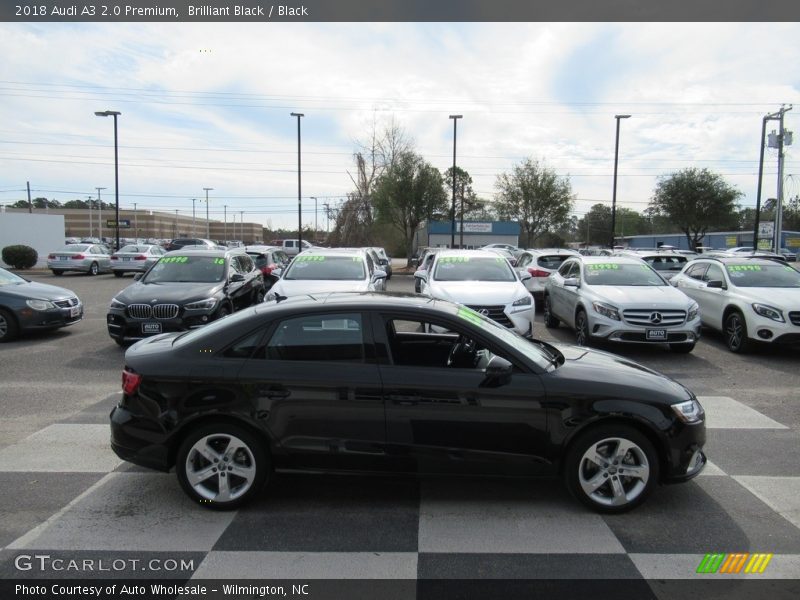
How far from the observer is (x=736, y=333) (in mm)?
9906

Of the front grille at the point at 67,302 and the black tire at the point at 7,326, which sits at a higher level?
the front grille at the point at 67,302

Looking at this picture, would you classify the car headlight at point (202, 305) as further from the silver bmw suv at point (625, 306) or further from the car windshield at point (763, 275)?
the car windshield at point (763, 275)

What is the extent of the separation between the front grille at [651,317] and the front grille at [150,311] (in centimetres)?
731

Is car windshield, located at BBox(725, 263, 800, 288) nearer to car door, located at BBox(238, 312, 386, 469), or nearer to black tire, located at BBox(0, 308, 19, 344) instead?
car door, located at BBox(238, 312, 386, 469)

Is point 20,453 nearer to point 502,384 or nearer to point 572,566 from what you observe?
point 502,384

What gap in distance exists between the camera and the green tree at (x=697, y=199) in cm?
4488

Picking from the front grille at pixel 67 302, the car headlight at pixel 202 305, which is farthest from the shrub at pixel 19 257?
the car headlight at pixel 202 305

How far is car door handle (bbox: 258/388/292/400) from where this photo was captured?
156 inches

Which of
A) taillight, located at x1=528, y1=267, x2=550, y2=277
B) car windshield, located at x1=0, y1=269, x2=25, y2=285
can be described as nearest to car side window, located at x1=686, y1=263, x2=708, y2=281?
taillight, located at x1=528, y1=267, x2=550, y2=277

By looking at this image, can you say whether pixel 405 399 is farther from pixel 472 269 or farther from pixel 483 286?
pixel 472 269

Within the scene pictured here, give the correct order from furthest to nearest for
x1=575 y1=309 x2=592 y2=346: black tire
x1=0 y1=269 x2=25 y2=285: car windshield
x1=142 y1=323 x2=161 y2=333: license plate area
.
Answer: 1. x1=0 y1=269 x2=25 y2=285: car windshield
2. x1=575 y1=309 x2=592 y2=346: black tire
3. x1=142 y1=323 x2=161 y2=333: license plate area

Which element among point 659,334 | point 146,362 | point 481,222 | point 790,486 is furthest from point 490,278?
point 481,222

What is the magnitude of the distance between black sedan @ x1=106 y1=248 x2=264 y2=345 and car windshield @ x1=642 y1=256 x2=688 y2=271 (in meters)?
11.1

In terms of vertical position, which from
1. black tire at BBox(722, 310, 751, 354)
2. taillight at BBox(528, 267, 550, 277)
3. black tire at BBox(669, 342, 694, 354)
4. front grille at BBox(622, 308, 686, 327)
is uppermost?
taillight at BBox(528, 267, 550, 277)
